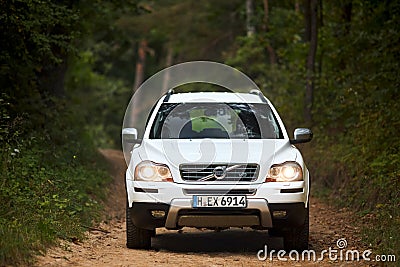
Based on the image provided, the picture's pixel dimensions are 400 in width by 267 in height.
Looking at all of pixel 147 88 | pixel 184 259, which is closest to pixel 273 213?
pixel 184 259

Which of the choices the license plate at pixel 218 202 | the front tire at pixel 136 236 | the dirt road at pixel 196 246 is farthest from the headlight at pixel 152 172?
the dirt road at pixel 196 246

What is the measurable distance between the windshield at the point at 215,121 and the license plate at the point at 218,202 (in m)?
1.26

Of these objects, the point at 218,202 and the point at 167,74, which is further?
the point at 167,74

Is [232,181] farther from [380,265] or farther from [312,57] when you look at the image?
[312,57]

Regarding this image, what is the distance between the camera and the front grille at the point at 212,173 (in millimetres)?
8789

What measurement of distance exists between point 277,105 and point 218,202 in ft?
49.5

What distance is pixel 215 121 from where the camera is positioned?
10.2m

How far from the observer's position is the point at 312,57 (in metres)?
20.3

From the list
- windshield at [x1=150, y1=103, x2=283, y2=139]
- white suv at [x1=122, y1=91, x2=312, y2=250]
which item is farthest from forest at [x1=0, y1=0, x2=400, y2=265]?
windshield at [x1=150, y1=103, x2=283, y2=139]

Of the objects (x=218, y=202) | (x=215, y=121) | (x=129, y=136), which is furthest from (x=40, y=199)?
(x=218, y=202)

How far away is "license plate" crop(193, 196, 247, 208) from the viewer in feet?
28.4

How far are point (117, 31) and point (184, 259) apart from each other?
19.2 metres

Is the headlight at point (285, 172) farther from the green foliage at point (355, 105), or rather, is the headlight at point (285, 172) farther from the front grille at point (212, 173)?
the green foliage at point (355, 105)

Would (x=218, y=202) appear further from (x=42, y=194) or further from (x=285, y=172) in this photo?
(x=42, y=194)
